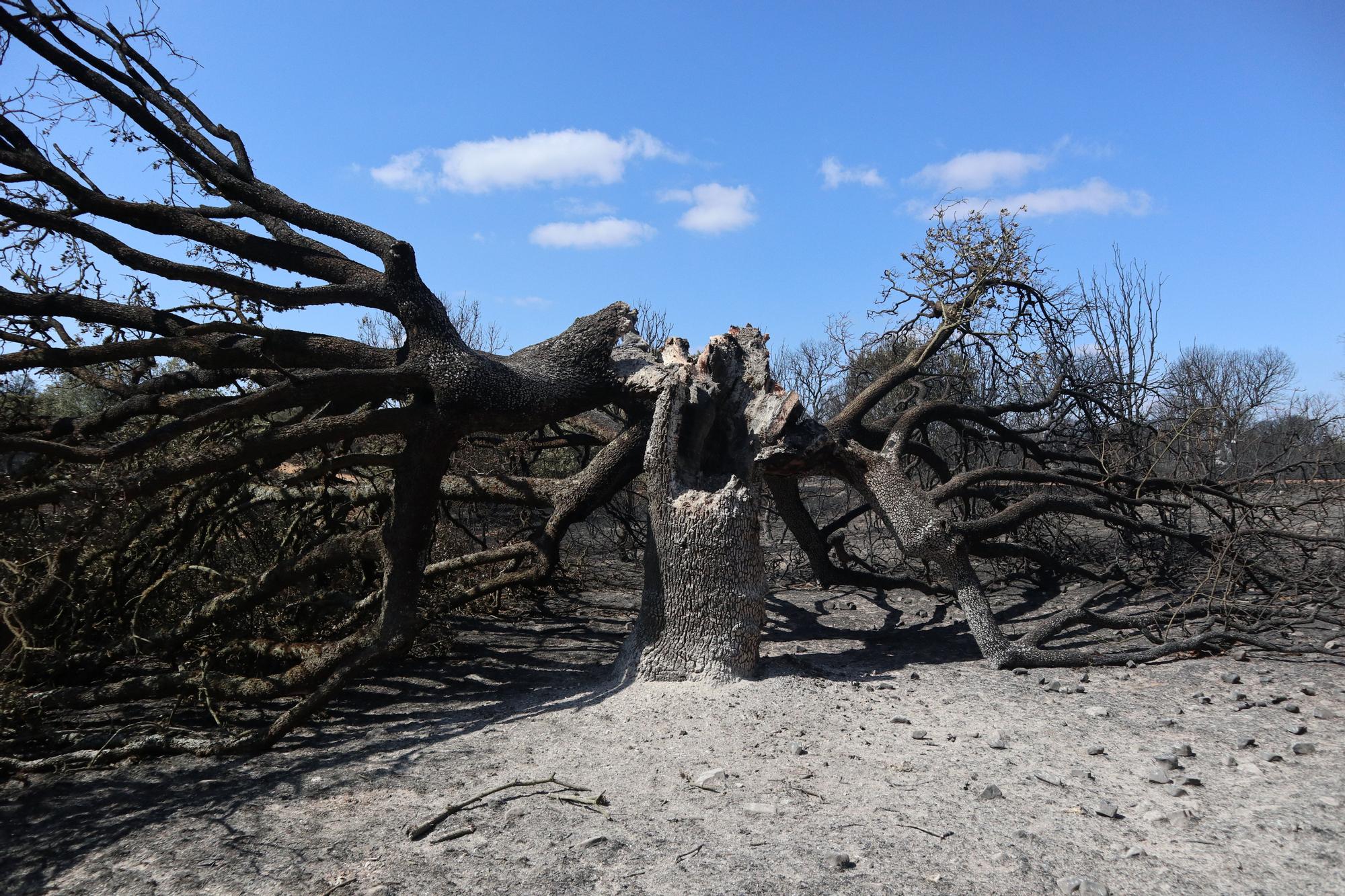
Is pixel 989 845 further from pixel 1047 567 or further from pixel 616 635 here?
pixel 1047 567

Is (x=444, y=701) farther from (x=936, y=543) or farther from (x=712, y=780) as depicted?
(x=936, y=543)

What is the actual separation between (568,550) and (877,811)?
9852mm

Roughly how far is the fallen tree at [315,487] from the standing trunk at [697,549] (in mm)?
17

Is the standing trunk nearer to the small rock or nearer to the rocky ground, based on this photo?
the rocky ground

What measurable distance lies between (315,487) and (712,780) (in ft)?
14.0

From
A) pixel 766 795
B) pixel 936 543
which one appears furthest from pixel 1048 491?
pixel 766 795

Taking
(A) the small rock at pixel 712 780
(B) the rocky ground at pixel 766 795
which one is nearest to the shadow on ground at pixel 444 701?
(B) the rocky ground at pixel 766 795

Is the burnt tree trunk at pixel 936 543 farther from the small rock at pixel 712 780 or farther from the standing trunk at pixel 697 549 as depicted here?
the small rock at pixel 712 780

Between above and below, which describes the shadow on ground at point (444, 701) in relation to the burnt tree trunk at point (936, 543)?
below

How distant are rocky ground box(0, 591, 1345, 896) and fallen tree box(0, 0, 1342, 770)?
44 cm

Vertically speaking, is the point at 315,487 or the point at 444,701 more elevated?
the point at 315,487

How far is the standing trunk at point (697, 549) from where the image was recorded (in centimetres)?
532

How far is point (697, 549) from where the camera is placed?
5324 mm

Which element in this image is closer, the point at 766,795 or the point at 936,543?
the point at 766,795
